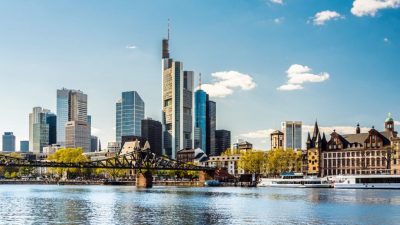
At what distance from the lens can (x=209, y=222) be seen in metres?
75.4

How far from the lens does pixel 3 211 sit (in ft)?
301

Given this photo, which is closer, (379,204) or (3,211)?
(3,211)

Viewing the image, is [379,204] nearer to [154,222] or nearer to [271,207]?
[271,207]

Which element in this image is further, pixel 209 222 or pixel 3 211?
pixel 3 211

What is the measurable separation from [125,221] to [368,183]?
121m

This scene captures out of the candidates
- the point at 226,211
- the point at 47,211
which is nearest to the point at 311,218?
the point at 226,211

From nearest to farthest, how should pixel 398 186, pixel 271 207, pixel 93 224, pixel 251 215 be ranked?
1. pixel 93 224
2. pixel 251 215
3. pixel 271 207
4. pixel 398 186

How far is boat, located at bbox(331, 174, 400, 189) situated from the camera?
179375mm

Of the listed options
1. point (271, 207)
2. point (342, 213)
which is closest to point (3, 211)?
point (271, 207)

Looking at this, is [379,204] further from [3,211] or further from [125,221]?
[3,211]

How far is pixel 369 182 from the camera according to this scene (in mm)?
184125

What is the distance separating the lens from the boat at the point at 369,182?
179m

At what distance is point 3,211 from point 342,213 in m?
46.8

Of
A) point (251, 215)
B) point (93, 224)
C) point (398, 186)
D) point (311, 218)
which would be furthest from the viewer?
point (398, 186)
